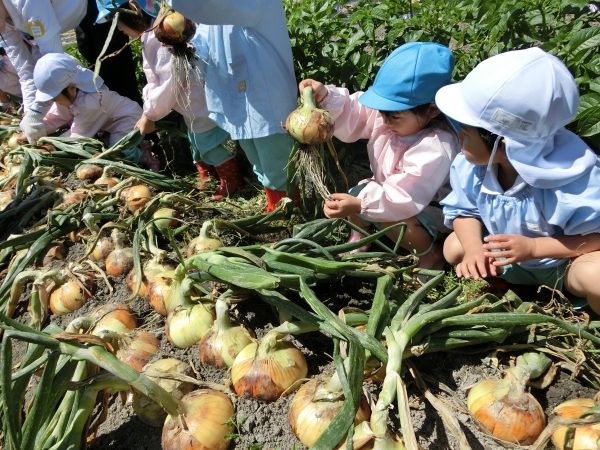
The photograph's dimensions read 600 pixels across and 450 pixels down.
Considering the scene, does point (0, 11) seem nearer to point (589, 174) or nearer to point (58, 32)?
point (58, 32)

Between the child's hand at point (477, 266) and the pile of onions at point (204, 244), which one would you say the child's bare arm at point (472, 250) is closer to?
the child's hand at point (477, 266)

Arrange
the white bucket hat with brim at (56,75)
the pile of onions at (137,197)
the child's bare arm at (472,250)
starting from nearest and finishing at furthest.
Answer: the child's bare arm at (472,250) < the pile of onions at (137,197) < the white bucket hat with brim at (56,75)

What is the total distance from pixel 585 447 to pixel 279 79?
1.79 meters

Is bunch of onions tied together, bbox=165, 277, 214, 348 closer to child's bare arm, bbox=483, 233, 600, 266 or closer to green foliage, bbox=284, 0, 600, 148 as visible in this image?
child's bare arm, bbox=483, 233, 600, 266

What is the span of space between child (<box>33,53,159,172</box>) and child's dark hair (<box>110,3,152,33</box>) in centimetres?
65

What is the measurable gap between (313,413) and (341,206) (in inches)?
34.7

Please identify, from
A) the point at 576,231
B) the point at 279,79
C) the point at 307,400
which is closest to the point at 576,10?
the point at 576,231

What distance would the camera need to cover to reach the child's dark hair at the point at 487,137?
153 centimetres

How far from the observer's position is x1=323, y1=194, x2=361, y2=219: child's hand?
1.90m

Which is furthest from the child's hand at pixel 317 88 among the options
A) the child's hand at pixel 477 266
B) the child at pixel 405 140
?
the child's hand at pixel 477 266

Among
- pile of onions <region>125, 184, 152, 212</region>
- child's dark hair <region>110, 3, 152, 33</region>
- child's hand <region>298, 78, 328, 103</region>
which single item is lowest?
pile of onions <region>125, 184, 152, 212</region>

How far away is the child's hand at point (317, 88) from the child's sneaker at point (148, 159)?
64.6 inches

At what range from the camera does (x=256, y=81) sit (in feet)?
7.31

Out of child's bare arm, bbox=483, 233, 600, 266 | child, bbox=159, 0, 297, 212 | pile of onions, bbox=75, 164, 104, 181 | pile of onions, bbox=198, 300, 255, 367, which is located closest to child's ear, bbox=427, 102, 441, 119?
child's bare arm, bbox=483, 233, 600, 266
